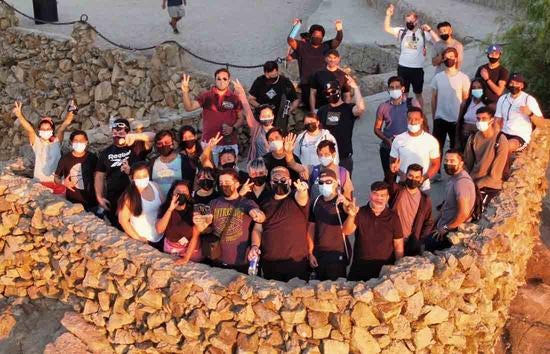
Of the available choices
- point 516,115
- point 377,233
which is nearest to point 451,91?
point 516,115

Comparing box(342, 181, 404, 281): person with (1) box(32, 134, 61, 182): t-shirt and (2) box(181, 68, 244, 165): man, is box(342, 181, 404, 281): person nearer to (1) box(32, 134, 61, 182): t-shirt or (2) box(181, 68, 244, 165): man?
(2) box(181, 68, 244, 165): man

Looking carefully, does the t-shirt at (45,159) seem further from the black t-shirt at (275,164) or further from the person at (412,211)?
the person at (412,211)

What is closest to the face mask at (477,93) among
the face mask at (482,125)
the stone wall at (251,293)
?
the face mask at (482,125)

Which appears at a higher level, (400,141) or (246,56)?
(400,141)

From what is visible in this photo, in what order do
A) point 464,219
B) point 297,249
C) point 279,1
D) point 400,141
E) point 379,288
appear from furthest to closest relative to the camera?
point 279,1 → point 400,141 → point 464,219 → point 297,249 → point 379,288

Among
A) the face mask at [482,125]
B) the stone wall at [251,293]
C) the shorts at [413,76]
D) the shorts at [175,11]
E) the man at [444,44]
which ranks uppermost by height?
the man at [444,44]

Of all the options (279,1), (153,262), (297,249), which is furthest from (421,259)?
(279,1)

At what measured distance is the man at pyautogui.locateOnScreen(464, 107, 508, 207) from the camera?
7.65m

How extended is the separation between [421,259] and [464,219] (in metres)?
0.84

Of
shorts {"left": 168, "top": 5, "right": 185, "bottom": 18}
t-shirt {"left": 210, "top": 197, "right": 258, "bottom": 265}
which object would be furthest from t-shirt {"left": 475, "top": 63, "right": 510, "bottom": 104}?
shorts {"left": 168, "top": 5, "right": 185, "bottom": 18}

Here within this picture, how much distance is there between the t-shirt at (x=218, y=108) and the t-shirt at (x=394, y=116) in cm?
186

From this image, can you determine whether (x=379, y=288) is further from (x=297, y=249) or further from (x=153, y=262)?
(x=153, y=262)

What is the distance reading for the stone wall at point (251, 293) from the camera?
6.06 meters

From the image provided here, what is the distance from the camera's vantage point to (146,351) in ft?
22.3
